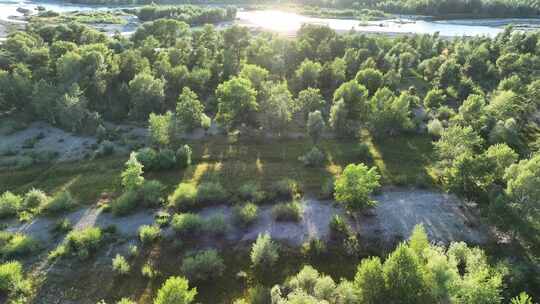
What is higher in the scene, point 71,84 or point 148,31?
point 148,31

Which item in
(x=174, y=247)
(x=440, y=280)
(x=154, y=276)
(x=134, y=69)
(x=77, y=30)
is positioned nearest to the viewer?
(x=440, y=280)

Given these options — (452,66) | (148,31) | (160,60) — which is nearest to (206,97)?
(160,60)

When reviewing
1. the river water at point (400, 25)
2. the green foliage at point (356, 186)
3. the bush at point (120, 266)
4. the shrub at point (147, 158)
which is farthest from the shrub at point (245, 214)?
the river water at point (400, 25)

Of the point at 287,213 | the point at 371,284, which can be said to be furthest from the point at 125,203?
the point at 371,284

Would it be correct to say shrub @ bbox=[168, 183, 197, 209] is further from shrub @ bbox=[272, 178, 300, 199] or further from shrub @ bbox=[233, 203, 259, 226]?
shrub @ bbox=[272, 178, 300, 199]

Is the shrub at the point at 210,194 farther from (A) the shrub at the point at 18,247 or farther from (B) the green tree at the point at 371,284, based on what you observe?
(B) the green tree at the point at 371,284

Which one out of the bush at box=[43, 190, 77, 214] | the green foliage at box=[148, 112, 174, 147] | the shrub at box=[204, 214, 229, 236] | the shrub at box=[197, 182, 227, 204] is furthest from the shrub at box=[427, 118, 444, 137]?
the bush at box=[43, 190, 77, 214]

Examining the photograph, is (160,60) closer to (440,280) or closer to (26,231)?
(26,231)
